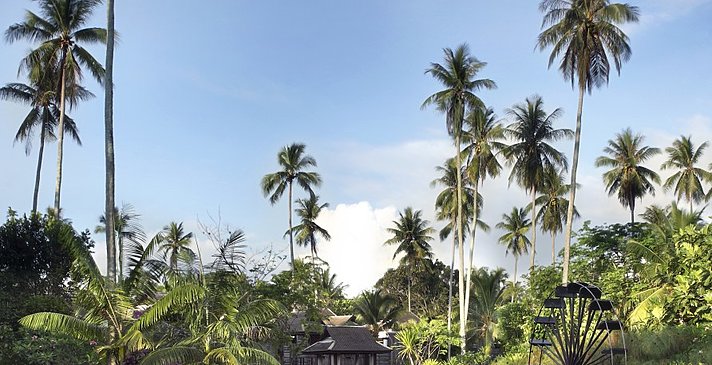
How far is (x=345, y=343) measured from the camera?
45.0 m

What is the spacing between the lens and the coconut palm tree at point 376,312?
59188mm

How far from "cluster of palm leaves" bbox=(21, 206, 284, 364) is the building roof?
77.5ft

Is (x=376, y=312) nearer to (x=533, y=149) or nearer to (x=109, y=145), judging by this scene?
(x=533, y=149)

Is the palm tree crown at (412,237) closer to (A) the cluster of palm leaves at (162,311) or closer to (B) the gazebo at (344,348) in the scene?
(B) the gazebo at (344,348)

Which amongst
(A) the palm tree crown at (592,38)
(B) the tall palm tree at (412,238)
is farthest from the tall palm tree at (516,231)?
(A) the palm tree crown at (592,38)

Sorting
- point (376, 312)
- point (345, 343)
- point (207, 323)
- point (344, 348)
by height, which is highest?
point (376, 312)

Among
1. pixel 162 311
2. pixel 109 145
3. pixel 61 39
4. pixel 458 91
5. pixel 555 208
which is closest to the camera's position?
pixel 162 311

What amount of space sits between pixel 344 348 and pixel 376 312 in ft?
49.4

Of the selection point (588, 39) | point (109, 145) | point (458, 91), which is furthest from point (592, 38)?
point (109, 145)

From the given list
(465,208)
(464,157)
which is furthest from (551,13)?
(465,208)

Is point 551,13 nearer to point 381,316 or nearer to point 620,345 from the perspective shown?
point 620,345

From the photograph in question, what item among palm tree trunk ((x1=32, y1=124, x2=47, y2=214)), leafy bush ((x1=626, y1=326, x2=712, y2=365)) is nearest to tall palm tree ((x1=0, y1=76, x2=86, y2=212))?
palm tree trunk ((x1=32, y1=124, x2=47, y2=214))

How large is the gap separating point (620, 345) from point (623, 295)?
849 centimetres

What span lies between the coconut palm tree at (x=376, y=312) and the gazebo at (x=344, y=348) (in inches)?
471
